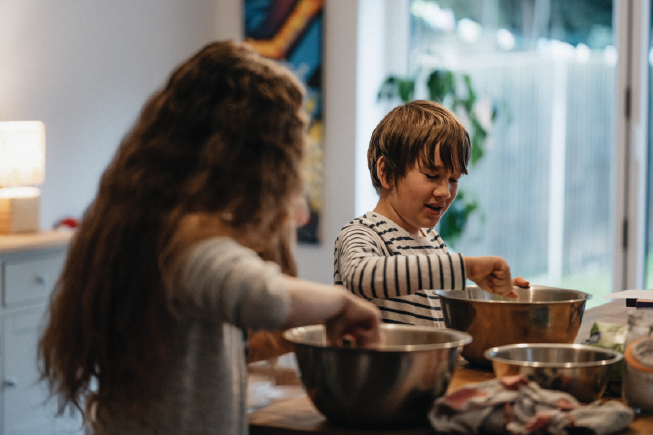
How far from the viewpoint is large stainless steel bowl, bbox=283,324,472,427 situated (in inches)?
32.8

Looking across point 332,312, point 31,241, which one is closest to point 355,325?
point 332,312

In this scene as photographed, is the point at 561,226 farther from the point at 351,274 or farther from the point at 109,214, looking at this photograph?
the point at 109,214

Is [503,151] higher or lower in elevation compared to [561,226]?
higher

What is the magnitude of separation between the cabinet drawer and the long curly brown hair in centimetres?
170

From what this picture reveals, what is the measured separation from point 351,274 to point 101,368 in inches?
16.4

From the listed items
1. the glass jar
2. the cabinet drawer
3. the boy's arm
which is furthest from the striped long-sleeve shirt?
the cabinet drawer

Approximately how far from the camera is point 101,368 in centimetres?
89

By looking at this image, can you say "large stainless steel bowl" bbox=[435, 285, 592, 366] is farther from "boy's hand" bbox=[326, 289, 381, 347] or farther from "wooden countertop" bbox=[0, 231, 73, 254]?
"wooden countertop" bbox=[0, 231, 73, 254]

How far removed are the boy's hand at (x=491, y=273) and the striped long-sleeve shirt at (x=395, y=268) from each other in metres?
0.02

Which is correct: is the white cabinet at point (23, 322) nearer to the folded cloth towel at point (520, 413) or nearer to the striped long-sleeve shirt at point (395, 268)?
the striped long-sleeve shirt at point (395, 268)

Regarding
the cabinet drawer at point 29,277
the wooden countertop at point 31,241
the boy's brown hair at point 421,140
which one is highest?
the boy's brown hair at point 421,140

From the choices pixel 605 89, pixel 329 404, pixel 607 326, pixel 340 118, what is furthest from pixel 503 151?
pixel 329 404

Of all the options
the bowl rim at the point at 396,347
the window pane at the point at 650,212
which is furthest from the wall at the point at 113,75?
the bowl rim at the point at 396,347

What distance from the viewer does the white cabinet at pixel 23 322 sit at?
251cm
